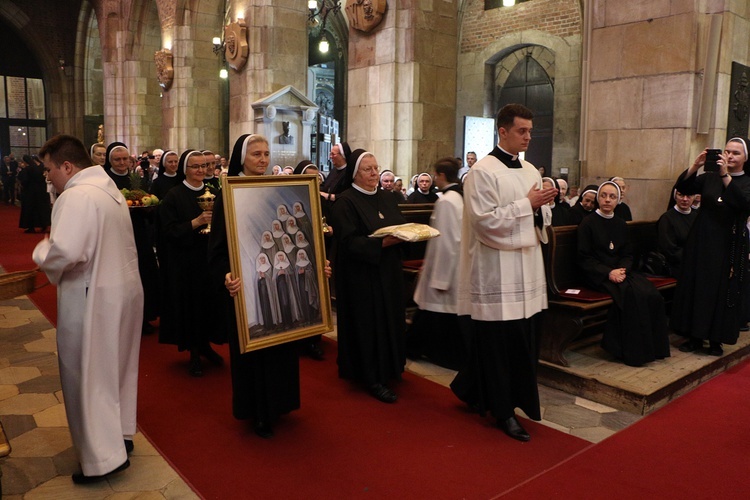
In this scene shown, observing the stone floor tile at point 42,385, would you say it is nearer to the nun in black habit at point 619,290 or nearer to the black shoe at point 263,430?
the black shoe at point 263,430

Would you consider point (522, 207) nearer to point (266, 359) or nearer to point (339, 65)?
point (266, 359)

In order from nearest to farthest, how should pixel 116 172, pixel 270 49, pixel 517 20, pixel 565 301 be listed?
pixel 565 301 < pixel 116 172 < pixel 270 49 < pixel 517 20

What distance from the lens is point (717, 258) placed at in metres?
5.09

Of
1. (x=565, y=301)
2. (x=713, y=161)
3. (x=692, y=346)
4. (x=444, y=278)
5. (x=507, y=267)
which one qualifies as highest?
(x=713, y=161)

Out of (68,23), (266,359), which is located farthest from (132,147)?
(266,359)

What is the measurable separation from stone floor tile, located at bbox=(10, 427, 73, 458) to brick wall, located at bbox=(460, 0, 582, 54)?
44.5 ft

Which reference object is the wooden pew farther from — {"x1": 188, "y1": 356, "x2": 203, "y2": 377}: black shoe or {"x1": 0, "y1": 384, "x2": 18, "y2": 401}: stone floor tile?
{"x1": 0, "y1": 384, "x2": 18, "y2": 401}: stone floor tile

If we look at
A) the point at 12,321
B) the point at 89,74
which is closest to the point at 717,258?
the point at 12,321

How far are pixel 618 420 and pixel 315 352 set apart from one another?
7.86 feet

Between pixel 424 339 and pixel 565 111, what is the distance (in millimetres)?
11132

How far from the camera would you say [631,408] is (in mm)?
4176

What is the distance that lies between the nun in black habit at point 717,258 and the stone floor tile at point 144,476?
413 cm

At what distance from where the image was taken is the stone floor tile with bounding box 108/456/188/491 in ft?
10.3

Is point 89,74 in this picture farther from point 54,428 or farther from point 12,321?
point 54,428
